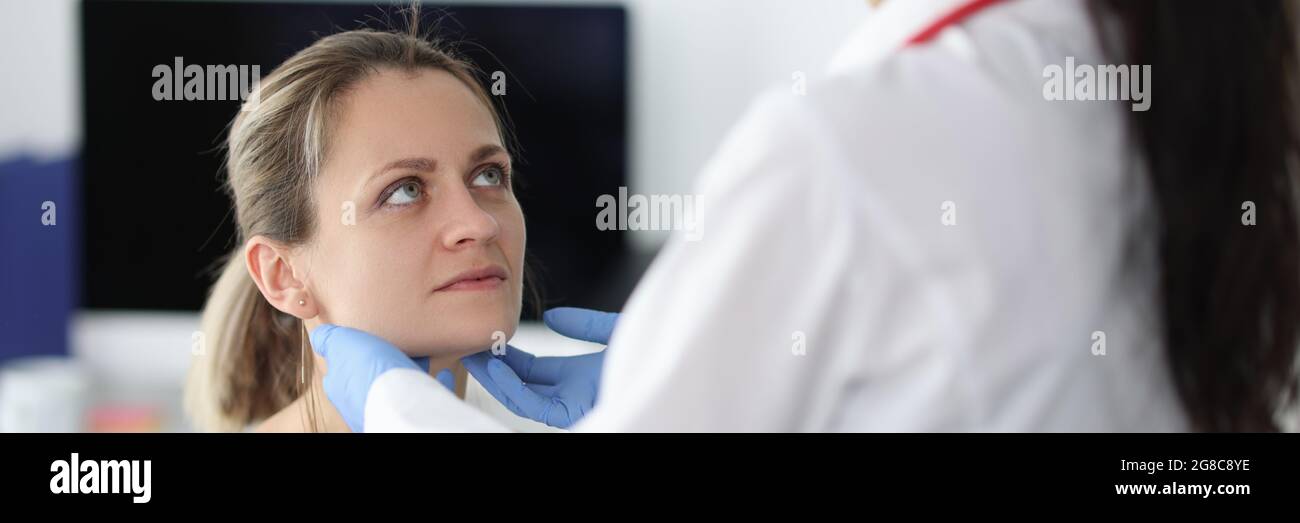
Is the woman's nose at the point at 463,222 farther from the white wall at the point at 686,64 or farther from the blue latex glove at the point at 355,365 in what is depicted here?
the white wall at the point at 686,64

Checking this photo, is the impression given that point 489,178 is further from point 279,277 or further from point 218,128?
point 218,128

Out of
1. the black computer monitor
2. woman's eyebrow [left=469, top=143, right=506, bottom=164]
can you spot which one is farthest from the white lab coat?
the black computer monitor

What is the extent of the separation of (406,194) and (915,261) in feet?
2.46

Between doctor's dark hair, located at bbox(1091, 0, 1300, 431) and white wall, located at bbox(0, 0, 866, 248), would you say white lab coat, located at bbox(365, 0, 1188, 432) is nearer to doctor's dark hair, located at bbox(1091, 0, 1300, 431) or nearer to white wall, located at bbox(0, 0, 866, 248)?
doctor's dark hair, located at bbox(1091, 0, 1300, 431)

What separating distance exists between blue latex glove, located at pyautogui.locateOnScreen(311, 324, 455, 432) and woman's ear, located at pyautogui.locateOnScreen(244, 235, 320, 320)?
0.52 ft

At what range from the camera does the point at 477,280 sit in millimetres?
1231

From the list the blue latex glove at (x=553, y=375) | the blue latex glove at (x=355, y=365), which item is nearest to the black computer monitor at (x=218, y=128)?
the blue latex glove at (x=553, y=375)

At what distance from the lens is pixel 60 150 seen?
2518 millimetres

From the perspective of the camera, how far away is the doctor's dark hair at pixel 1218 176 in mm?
612

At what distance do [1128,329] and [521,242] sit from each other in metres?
0.79

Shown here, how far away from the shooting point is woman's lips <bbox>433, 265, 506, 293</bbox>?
122 centimetres

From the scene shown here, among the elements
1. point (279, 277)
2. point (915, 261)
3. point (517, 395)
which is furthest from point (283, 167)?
point (915, 261)

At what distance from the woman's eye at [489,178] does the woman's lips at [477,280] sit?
103mm
